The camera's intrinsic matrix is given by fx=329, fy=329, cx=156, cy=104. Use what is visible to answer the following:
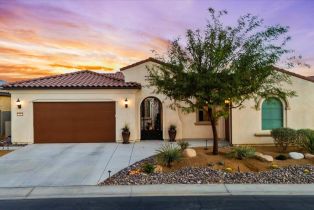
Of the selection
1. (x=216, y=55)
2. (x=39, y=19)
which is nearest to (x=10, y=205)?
(x=216, y=55)

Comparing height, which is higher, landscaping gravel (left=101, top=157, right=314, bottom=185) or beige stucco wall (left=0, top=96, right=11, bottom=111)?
beige stucco wall (left=0, top=96, right=11, bottom=111)

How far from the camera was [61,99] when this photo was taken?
19.2 m

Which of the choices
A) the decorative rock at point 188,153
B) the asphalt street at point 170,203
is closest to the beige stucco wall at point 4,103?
the decorative rock at point 188,153

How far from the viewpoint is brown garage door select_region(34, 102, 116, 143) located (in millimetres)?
19109

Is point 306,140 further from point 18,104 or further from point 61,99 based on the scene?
point 18,104

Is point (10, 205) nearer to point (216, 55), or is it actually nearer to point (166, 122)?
point (216, 55)

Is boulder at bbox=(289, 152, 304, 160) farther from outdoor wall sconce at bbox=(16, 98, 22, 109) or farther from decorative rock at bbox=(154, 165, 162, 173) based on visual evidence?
outdoor wall sconce at bbox=(16, 98, 22, 109)

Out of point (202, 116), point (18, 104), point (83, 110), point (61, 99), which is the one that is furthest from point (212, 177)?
point (18, 104)

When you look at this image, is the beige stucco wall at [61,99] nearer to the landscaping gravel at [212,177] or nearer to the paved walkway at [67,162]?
the paved walkway at [67,162]

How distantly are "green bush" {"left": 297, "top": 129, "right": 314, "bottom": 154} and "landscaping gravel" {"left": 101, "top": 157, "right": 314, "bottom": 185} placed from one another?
2.53 metres

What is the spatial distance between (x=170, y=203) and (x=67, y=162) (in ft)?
21.8

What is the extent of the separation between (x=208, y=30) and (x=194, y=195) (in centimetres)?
639

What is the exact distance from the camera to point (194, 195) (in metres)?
9.15

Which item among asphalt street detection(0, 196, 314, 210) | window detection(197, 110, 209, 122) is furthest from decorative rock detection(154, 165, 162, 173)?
window detection(197, 110, 209, 122)
